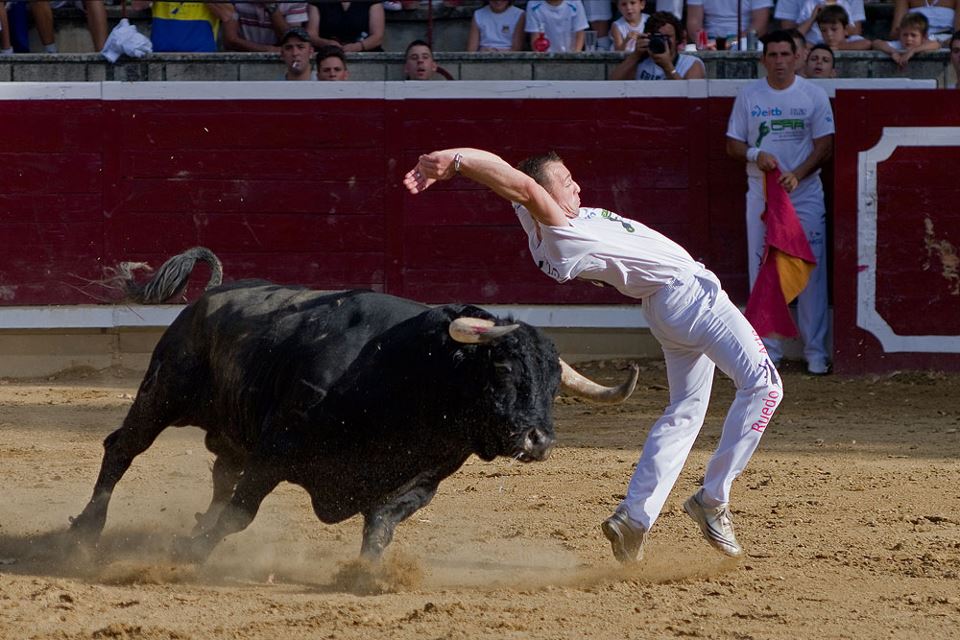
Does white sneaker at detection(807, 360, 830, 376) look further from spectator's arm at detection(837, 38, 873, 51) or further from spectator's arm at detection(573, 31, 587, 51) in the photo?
spectator's arm at detection(573, 31, 587, 51)

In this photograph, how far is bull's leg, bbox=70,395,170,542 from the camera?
14.7 ft

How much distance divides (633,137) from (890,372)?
1.93m

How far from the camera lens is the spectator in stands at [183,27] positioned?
28.9ft

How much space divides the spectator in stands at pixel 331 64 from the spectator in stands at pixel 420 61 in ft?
1.24

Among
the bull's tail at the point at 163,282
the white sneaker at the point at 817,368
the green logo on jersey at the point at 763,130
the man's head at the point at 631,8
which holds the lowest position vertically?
the white sneaker at the point at 817,368

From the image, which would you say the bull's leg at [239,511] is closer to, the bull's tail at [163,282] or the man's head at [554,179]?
the bull's tail at [163,282]

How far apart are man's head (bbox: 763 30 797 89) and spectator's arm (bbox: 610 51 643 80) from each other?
841 millimetres

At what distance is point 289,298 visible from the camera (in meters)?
4.46

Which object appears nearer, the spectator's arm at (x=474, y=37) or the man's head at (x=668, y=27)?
the man's head at (x=668, y=27)

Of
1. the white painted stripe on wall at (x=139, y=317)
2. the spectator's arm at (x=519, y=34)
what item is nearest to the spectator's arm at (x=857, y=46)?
the spectator's arm at (x=519, y=34)

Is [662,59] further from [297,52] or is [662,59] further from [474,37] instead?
[297,52]

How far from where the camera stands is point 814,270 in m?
7.90

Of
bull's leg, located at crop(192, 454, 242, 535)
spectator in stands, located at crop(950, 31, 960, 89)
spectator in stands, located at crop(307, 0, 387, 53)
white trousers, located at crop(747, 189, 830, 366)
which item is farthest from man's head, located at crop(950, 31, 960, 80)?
bull's leg, located at crop(192, 454, 242, 535)

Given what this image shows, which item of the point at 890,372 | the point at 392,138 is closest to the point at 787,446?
the point at 890,372
